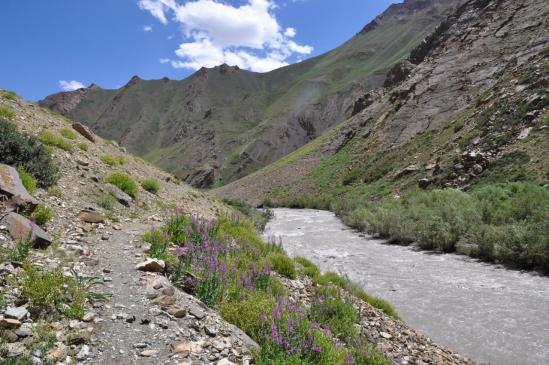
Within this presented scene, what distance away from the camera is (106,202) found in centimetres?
1030

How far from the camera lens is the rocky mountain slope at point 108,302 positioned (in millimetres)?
4605

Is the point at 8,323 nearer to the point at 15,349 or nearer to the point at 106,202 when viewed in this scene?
the point at 15,349

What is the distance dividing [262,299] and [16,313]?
3452 mm

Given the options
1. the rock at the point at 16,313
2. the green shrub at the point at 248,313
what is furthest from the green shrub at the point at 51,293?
the green shrub at the point at 248,313

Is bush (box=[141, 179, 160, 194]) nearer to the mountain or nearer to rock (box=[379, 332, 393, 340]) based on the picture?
rock (box=[379, 332, 393, 340])

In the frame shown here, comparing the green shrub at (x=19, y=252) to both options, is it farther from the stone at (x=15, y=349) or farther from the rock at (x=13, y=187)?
the stone at (x=15, y=349)

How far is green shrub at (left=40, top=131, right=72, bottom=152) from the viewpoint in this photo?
1238 cm

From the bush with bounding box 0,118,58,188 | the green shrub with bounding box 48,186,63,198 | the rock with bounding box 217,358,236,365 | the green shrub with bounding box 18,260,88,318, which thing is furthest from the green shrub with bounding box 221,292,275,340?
the bush with bounding box 0,118,58,188

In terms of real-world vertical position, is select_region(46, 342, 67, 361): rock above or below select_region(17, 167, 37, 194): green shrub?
below

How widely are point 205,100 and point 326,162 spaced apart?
419 feet

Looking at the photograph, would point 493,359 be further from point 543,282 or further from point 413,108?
point 413,108

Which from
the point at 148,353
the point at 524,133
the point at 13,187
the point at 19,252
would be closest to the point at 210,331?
the point at 148,353

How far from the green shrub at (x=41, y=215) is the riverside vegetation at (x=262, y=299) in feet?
6.17

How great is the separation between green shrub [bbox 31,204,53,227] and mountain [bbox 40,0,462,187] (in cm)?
8086
